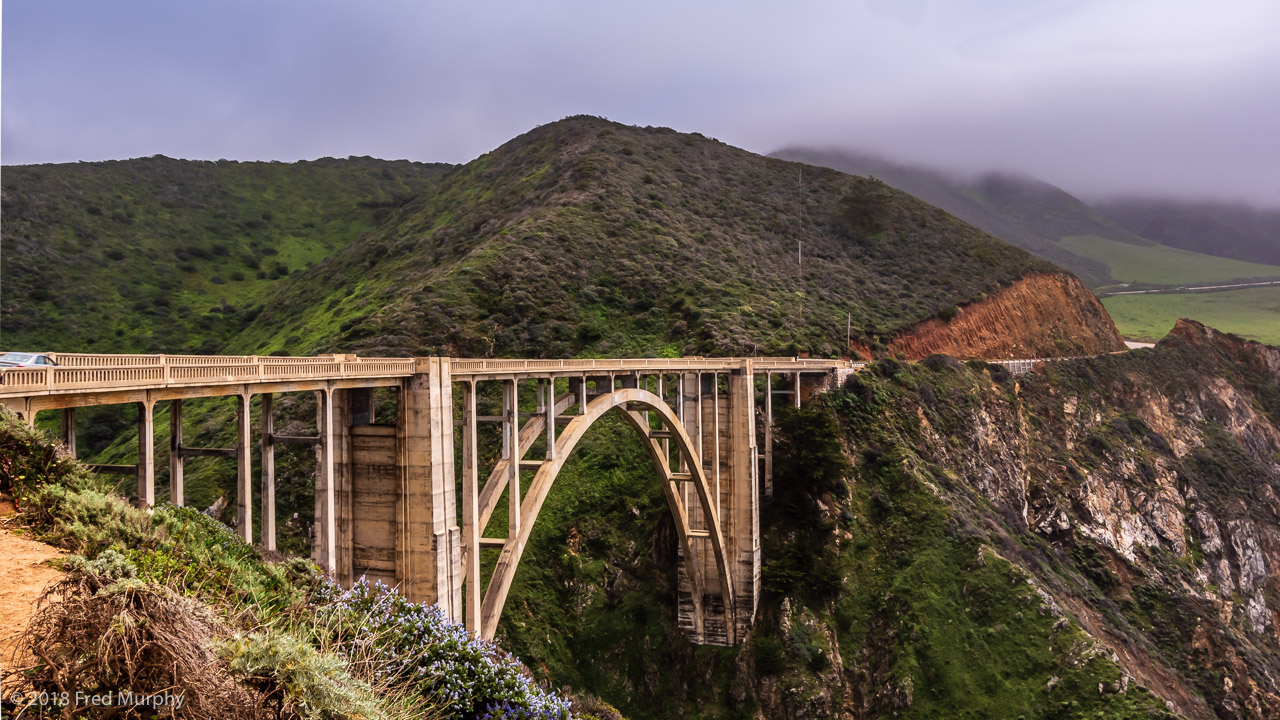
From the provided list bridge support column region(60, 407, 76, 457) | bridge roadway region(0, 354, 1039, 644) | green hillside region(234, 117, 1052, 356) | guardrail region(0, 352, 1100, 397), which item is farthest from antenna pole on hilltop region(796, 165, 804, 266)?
bridge support column region(60, 407, 76, 457)

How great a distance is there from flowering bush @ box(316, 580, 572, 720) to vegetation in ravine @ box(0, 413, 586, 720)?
2 centimetres

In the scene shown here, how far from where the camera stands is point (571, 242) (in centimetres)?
5612

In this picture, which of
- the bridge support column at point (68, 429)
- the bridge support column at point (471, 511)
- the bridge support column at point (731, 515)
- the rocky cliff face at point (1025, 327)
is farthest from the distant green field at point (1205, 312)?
the bridge support column at point (68, 429)

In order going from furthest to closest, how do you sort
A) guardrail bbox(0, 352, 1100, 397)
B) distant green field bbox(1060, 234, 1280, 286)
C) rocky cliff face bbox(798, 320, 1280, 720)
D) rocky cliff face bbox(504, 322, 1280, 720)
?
1. distant green field bbox(1060, 234, 1280, 286)
2. rocky cliff face bbox(798, 320, 1280, 720)
3. rocky cliff face bbox(504, 322, 1280, 720)
4. guardrail bbox(0, 352, 1100, 397)

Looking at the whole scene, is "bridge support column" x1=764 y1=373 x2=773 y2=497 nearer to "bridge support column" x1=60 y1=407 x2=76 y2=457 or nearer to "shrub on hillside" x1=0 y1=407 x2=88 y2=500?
"bridge support column" x1=60 y1=407 x2=76 y2=457

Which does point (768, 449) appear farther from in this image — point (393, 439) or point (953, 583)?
point (393, 439)

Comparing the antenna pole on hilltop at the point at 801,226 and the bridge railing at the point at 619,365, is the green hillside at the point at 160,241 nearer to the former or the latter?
the bridge railing at the point at 619,365

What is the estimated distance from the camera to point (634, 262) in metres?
56.5

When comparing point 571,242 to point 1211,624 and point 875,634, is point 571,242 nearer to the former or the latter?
point 875,634

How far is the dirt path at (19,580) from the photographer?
6254 millimetres

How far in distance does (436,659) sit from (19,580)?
442 cm

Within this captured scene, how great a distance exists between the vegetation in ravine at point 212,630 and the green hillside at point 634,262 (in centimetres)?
3170

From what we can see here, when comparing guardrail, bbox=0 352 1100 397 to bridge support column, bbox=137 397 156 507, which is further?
bridge support column, bbox=137 397 156 507

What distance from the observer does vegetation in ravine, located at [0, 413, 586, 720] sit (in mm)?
5504
